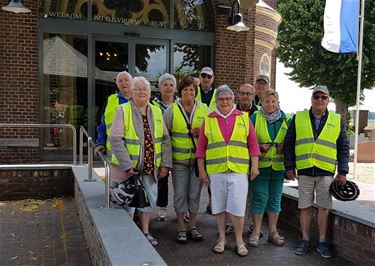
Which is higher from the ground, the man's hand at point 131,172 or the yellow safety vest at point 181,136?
the yellow safety vest at point 181,136

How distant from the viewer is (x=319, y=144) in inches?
168

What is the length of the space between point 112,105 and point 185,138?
3.11 ft

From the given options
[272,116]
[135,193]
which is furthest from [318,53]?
[135,193]

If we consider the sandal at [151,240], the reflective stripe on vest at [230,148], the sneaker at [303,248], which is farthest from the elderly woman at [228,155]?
the sandal at [151,240]

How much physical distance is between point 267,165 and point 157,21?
6.75 metres

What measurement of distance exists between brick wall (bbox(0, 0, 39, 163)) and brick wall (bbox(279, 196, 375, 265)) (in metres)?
6.57

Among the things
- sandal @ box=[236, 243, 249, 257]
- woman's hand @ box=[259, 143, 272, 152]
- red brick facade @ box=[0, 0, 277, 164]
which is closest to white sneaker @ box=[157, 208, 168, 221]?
sandal @ box=[236, 243, 249, 257]

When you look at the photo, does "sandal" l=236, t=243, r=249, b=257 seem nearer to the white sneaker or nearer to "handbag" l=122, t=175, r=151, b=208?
"handbag" l=122, t=175, r=151, b=208

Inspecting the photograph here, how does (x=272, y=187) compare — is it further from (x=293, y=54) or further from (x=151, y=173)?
(x=293, y=54)

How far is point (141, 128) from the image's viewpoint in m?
4.08

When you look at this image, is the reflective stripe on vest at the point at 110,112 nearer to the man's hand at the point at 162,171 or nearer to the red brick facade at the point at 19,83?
the man's hand at the point at 162,171

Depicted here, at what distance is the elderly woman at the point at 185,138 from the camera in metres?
4.43

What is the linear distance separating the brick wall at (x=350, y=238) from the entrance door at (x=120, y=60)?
642 centimetres

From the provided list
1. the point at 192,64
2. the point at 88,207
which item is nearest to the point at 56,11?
the point at 192,64
